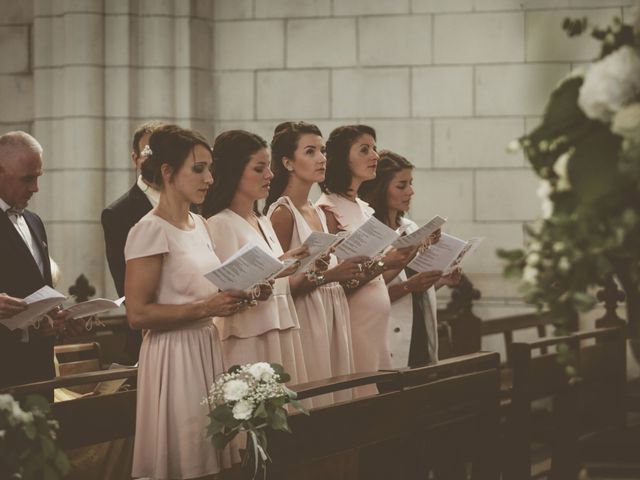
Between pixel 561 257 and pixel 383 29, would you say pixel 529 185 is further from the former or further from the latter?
pixel 561 257

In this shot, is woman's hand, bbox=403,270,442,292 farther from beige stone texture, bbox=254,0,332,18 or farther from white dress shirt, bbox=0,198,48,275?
beige stone texture, bbox=254,0,332,18

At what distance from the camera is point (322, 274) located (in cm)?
496

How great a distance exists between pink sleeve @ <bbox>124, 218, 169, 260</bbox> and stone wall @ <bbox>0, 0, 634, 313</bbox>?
4.84 m

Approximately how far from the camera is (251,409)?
12.1 ft

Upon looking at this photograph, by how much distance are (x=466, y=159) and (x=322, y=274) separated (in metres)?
4.30

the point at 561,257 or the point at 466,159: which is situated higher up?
the point at 466,159

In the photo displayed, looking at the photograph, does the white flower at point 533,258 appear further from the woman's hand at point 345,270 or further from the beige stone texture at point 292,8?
the beige stone texture at point 292,8

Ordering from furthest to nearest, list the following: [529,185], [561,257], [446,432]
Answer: [529,185] < [446,432] < [561,257]

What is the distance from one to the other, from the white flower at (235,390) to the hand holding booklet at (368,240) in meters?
1.27

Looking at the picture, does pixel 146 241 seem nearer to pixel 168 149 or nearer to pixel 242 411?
pixel 168 149

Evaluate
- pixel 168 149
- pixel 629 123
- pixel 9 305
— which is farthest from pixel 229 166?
pixel 629 123

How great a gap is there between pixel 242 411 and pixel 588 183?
1.96 meters

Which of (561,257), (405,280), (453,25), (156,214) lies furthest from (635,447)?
(453,25)

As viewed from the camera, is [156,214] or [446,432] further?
[446,432]
